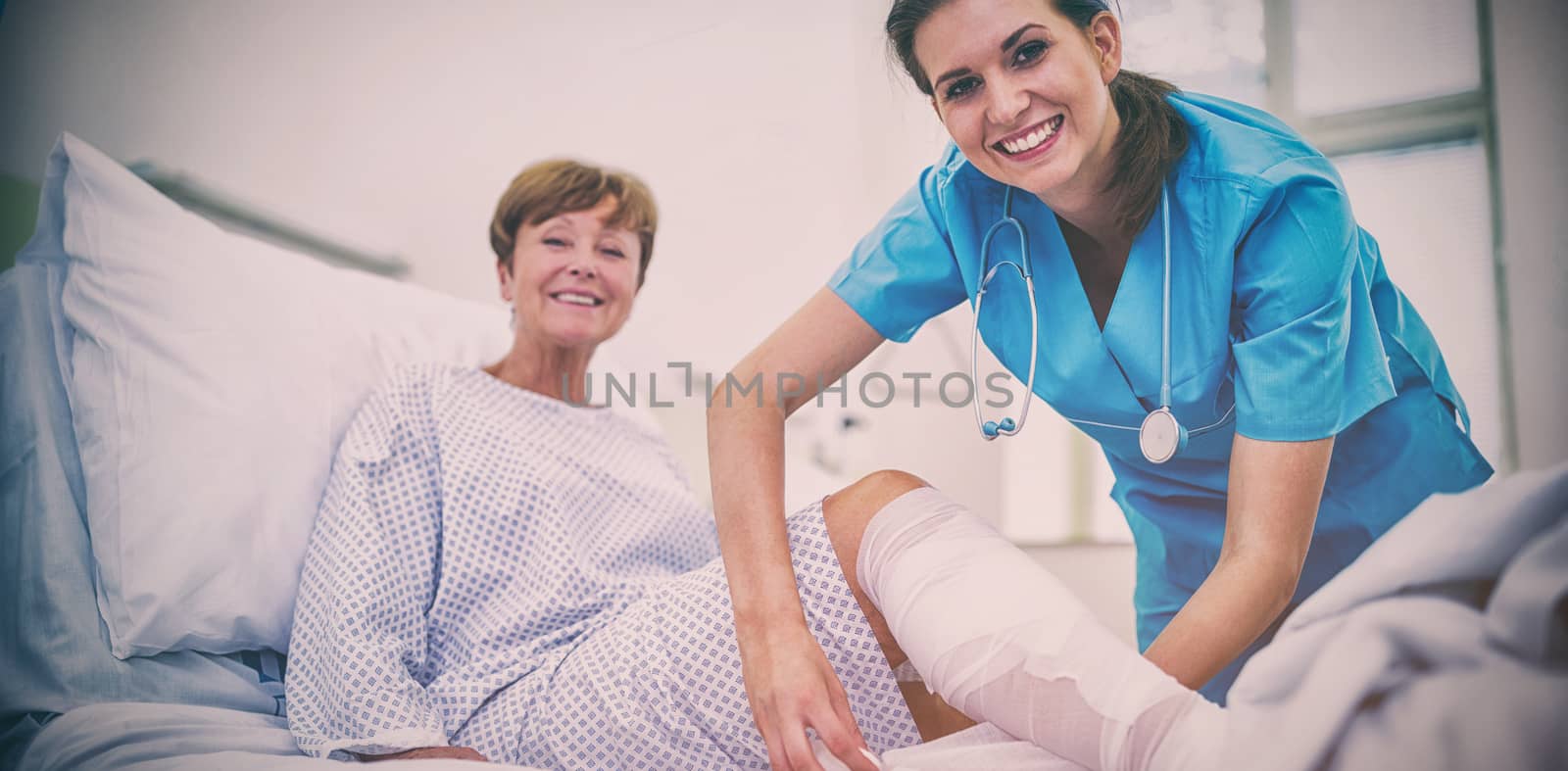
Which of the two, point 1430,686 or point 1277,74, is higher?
point 1277,74

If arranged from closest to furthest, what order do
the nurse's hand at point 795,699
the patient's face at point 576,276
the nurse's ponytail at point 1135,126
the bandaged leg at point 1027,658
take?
1. the bandaged leg at point 1027,658
2. the nurse's hand at point 795,699
3. the nurse's ponytail at point 1135,126
4. the patient's face at point 576,276

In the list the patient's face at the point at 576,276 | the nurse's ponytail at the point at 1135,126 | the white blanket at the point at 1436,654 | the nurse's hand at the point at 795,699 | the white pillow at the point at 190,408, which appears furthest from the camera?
the patient's face at the point at 576,276

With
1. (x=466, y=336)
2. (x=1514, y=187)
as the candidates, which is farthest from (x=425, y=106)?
(x=1514, y=187)

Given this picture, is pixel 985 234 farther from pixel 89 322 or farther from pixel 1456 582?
pixel 89 322

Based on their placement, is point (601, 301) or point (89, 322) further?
point (601, 301)

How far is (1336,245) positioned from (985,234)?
24 centimetres

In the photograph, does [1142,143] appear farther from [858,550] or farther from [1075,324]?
[858,550]

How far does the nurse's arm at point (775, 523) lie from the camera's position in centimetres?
57

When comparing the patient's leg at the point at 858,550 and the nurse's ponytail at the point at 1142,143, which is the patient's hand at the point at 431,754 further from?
the nurse's ponytail at the point at 1142,143

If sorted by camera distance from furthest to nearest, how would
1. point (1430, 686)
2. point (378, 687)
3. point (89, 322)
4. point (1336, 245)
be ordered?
point (89, 322), point (378, 687), point (1336, 245), point (1430, 686)

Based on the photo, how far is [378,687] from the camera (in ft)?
2.32

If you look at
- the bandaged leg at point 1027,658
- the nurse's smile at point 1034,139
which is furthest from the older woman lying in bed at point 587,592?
the nurse's smile at point 1034,139

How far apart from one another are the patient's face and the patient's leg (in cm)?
41

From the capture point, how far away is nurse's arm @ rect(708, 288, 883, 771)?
1.87 feet
